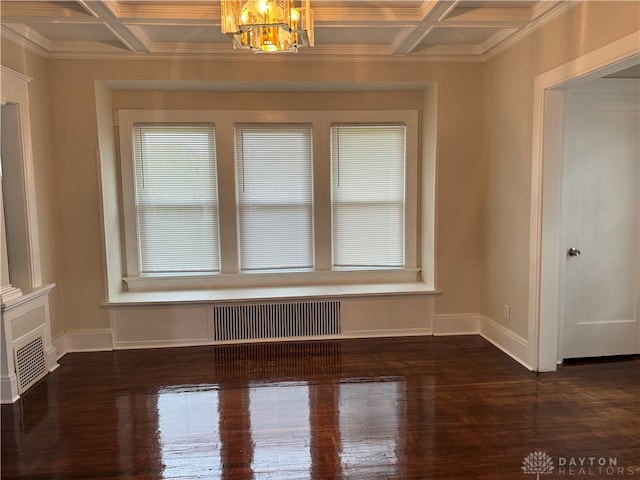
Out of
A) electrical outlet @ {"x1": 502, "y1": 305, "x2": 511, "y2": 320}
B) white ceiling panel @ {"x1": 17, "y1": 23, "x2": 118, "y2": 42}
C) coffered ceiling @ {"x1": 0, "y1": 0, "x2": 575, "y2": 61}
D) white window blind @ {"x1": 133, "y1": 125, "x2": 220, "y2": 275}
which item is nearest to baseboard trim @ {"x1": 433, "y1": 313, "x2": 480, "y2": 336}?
electrical outlet @ {"x1": 502, "y1": 305, "x2": 511, "y2": 320}

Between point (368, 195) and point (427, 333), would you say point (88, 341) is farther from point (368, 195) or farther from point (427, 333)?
point (427, 333)

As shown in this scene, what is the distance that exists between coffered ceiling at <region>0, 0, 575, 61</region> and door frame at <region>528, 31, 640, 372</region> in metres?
0.54

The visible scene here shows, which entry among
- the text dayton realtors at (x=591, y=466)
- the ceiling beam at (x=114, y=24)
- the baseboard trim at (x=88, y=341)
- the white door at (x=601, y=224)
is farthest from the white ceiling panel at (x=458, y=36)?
the baseboard trim at (x=88, y=341)

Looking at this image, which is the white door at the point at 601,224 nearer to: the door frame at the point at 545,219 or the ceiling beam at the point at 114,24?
the door frame at the point at 545,219

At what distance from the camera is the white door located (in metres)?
3.31

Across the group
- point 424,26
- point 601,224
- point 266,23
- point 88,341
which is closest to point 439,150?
point 424,26

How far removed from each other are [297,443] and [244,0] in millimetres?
2389

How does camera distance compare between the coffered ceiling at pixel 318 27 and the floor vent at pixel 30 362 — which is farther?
the floor vent at pixel 30 362

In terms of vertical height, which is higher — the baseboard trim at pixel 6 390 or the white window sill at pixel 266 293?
the white window sill at pixel 266 293

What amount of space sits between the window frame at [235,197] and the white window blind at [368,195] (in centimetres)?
7

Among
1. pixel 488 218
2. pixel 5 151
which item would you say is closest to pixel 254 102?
pixel 5 151

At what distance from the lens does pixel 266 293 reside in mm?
4051

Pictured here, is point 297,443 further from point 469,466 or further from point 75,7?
point 75,7

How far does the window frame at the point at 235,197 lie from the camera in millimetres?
4062
